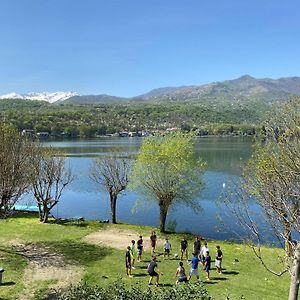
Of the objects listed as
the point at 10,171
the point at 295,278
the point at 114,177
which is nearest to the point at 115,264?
the point at 10,171

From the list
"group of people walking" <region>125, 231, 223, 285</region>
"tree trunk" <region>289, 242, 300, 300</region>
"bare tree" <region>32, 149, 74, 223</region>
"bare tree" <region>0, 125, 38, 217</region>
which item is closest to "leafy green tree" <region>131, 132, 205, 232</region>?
"bare tree" <region>32, 149, 74, 223</region>

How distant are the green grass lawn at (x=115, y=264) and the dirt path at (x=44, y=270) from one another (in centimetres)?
41

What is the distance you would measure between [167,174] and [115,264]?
47.9 ft

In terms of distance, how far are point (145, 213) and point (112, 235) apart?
811 inches

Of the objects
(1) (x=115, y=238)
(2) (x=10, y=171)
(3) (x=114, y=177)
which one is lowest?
(1) (x=115, y=238)

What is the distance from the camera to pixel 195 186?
41.6 meters

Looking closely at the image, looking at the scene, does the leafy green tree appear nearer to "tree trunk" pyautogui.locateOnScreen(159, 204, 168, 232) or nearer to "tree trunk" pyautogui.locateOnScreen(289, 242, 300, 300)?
"tree trunk" pyautogui.locateOnScreen(159, 204, 168, 232)

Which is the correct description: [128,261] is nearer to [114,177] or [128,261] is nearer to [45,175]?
[114,177]

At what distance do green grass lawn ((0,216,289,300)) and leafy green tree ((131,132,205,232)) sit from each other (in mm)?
3994

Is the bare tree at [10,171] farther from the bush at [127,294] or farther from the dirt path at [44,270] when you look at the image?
the bush at [127,294]

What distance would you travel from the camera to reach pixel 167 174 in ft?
135

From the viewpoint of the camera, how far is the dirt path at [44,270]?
23.7 m

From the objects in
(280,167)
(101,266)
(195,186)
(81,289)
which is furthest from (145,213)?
(81,289)

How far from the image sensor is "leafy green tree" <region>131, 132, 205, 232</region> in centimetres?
4106
